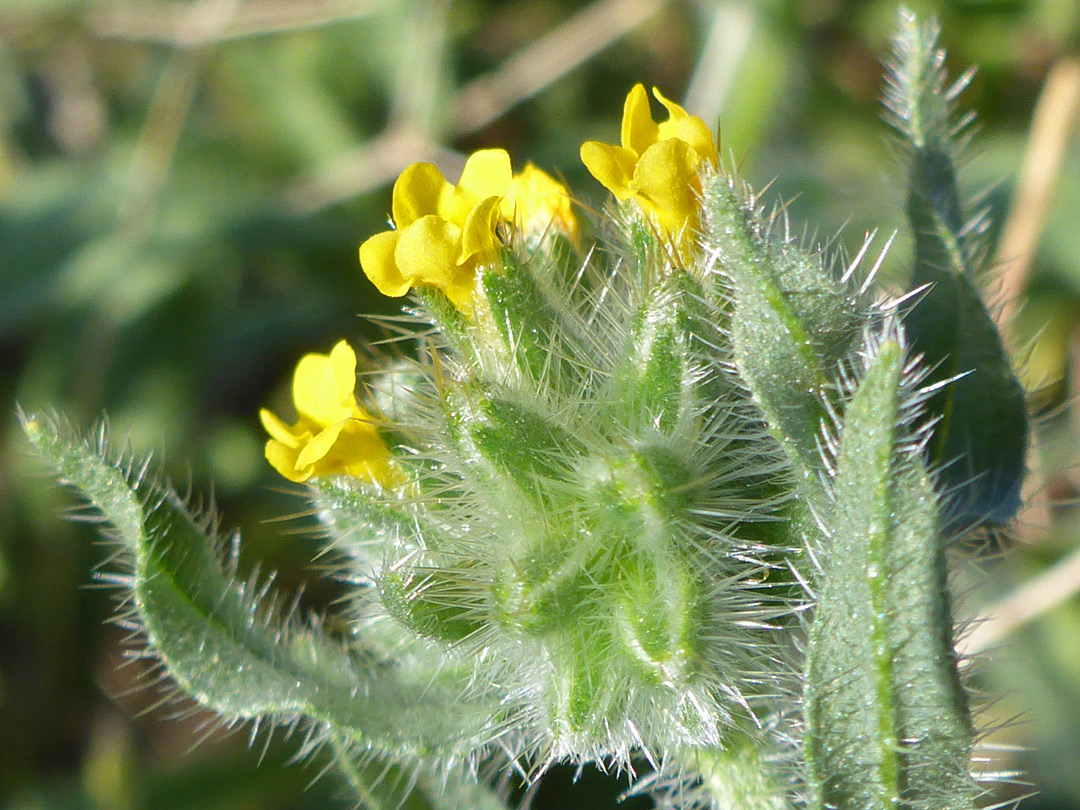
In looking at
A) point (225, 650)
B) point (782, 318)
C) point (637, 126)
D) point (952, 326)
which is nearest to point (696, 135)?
point (637, 126)

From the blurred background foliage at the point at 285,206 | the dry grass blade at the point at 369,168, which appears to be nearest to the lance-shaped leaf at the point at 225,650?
the blurred background foliage at the point at 285,206

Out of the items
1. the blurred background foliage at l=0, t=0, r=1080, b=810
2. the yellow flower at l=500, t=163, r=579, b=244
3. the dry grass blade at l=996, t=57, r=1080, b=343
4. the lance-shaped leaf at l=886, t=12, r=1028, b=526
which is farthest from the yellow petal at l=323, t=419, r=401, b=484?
the dry grass blade at l=996, t=57, r=1080, b=343

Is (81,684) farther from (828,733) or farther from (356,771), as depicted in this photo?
(828,733)

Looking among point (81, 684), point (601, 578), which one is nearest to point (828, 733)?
point (601, 578)

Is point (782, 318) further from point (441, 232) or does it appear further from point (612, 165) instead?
point (441, 232)

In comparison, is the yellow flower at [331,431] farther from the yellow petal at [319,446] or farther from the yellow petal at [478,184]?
the yellow petal at [478,184]
